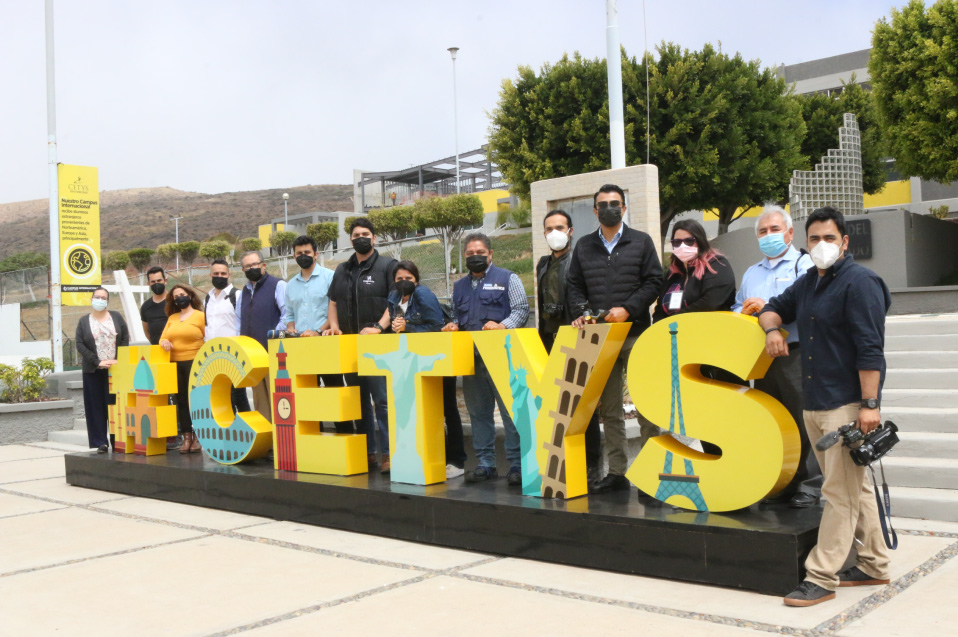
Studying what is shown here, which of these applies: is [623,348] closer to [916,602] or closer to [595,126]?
[916,602]

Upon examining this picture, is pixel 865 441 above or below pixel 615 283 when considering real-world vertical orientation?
below

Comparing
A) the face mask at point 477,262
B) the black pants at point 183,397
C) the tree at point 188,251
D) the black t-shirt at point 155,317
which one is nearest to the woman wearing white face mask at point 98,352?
the black t-shirt at point 155,317

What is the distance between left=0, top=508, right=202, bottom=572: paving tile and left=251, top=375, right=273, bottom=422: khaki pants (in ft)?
5.09

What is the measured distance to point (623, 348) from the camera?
5344 mm

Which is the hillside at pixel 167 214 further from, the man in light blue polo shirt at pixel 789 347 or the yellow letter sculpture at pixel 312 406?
the man in light blue polo shirt at pixel 789 347

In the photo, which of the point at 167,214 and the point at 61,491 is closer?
the point at 61,491

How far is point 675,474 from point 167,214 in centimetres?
11745

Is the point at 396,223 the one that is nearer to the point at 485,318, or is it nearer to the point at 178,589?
the point at 485,318

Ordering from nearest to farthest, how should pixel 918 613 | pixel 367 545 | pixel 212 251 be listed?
pixel 918 613 → pixel 367 545 → pixel 212 251

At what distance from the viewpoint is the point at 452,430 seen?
247 inches

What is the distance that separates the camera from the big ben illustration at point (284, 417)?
657 cm

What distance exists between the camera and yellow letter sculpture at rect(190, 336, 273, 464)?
22.6 ft

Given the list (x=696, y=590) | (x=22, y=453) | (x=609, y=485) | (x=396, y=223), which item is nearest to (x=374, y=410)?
(x=609, y=485)

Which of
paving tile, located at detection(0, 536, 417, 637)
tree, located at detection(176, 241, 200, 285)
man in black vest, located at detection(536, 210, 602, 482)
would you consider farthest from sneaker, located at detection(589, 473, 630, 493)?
tree, located at detection(176, 241, 200, 285)
